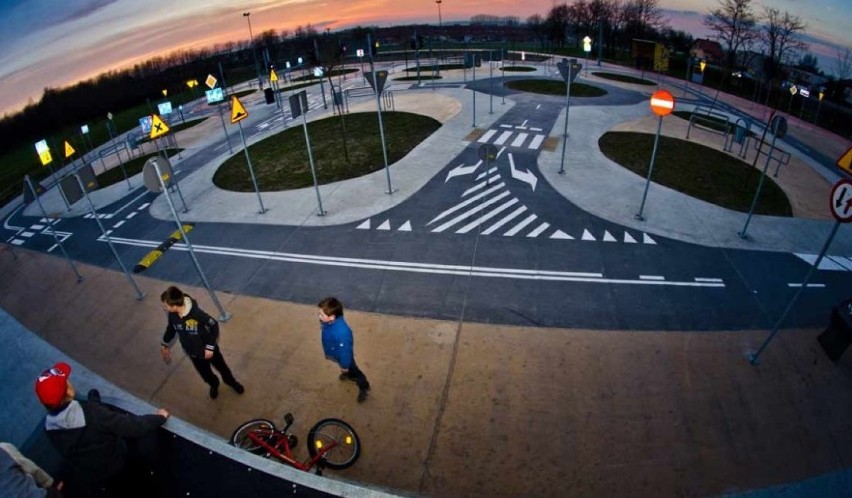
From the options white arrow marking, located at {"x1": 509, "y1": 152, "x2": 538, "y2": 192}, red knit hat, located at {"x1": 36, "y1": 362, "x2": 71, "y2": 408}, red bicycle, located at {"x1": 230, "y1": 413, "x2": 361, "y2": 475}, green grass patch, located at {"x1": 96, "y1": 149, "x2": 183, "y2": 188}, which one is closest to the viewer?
red knit hat, located at {"x1": 36, "y1": 362, "x2": 71, "y2": 408}

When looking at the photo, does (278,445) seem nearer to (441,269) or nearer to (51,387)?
(51,387)

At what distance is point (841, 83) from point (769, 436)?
138 ft

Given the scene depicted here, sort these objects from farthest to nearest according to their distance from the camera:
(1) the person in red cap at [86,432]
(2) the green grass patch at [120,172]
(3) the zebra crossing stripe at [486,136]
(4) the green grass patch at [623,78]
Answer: (4) the green grass patch at [623,78]
(2) the green grass patch at [120,172]
(3) the zebra crossing stripe at [486,136]
(1) the person in red cap at [86,432]

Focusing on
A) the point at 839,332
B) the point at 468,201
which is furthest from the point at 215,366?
the point at 839,332

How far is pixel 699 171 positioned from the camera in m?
17.3

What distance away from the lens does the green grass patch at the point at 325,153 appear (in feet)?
60.8

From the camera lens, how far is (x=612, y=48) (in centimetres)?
5847

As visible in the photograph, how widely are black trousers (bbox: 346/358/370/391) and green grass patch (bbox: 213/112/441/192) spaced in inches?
470

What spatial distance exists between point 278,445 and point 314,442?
540 mm

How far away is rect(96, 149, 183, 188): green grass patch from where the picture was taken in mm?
22578

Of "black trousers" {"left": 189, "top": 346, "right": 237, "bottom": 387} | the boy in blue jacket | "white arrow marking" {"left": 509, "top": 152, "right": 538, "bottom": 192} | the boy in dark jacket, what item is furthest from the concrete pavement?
"white arrow marking" {"left": 509, "top": 152, "right": 538, "bottom": 192}

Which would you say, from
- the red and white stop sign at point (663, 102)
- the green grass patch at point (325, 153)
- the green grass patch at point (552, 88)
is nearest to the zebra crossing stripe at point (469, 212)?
the red and white stop sign at point (663, 102)

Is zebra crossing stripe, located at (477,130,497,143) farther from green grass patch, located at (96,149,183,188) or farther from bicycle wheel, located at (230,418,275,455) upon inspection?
bicycle wheel, located at (230,418,275,455)

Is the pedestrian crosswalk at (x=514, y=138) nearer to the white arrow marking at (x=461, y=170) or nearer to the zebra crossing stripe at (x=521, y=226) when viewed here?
the white arrow marking at (x=461, y=170)
